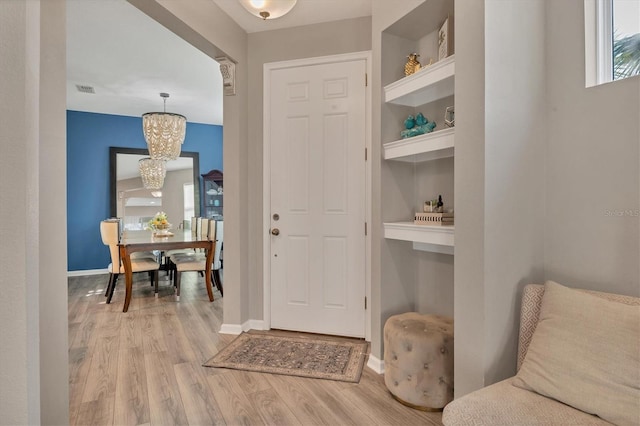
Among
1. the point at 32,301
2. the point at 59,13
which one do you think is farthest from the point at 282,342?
the point at 59,13

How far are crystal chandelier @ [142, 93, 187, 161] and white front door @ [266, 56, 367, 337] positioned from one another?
1.94m

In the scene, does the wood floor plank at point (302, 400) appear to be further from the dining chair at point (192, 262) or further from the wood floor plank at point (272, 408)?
the dining chair at point (192, 262)

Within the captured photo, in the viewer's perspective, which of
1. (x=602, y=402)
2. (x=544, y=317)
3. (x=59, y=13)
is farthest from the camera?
(x=59, y=13)

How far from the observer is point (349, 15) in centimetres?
288

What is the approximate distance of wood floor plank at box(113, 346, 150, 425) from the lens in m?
1.85

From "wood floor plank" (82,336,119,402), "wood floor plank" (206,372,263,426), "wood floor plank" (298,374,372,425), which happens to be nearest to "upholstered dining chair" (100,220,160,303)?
"wood floor plank" (82,336,119,402)

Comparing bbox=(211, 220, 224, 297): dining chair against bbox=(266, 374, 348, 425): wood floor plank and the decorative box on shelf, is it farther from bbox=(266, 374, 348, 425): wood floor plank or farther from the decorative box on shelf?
the decorative box on shelf

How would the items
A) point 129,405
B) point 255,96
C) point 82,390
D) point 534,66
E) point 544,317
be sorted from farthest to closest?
point 255,96
point 82,390
point 129,405
point 534,66
point 544,317

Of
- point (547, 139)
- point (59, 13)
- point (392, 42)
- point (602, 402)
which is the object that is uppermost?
point (392, 42)

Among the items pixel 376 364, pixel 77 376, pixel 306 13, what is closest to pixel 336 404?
pixel 376 364

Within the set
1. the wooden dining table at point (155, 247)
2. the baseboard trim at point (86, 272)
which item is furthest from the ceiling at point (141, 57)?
the baseboard trim at point (86, 272)

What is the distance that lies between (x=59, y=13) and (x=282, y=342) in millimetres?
2540

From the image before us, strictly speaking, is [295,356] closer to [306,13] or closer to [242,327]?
[242,327]

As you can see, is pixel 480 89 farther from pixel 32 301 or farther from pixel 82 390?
pixel 82 390
